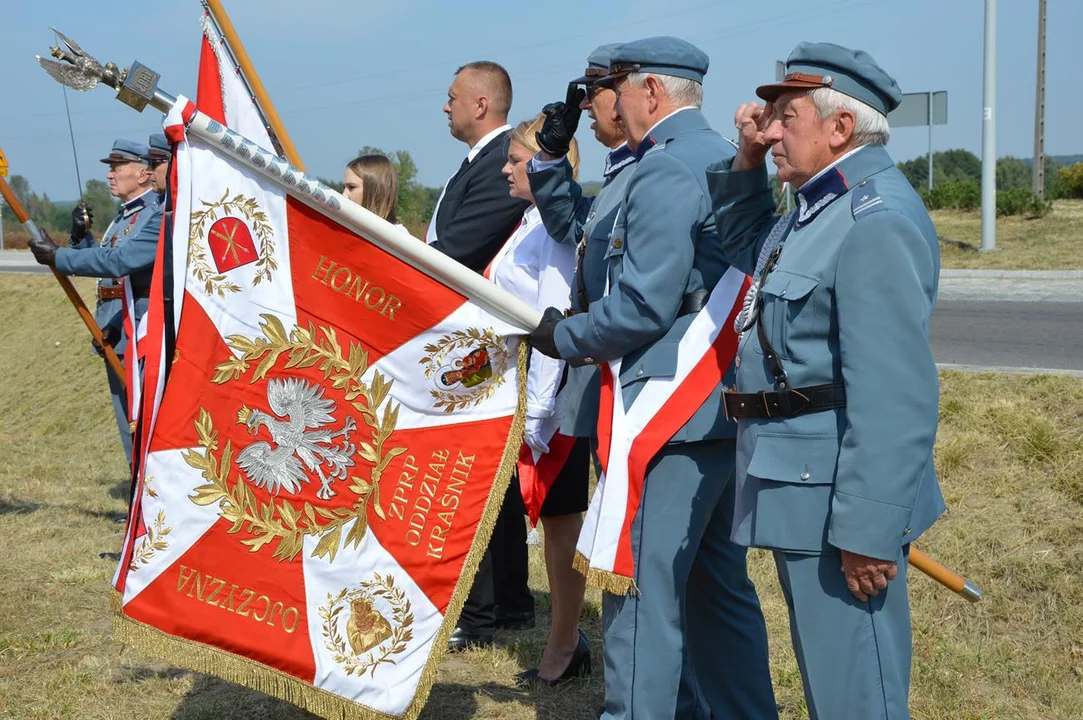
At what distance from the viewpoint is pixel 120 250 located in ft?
18.2

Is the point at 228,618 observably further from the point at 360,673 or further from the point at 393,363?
the point at 393,363

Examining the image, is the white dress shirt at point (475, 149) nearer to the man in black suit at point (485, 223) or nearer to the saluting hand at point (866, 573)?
the man in black suit at point (485, 223)

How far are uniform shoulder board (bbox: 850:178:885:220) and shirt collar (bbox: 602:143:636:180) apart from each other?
3.56 ft

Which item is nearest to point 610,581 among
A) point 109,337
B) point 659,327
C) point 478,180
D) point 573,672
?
point 659,327

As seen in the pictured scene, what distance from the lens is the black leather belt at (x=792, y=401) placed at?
2.42 m

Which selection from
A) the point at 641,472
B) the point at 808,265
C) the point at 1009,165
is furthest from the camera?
the point at 1009,165

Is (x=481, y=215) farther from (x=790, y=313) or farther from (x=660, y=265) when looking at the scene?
(x=790, y=313)

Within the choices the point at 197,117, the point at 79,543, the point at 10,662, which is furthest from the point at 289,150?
the point at 79,543

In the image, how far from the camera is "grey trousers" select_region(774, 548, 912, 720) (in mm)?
2430

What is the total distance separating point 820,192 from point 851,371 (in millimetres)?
448

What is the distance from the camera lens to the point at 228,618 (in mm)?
3139

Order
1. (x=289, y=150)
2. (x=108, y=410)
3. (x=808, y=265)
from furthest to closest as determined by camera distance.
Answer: (x=108, y=410) < (x=289, y=150) < (x=808, y=265)

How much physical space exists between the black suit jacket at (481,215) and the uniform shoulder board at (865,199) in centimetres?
217

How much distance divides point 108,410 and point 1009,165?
51848mm
